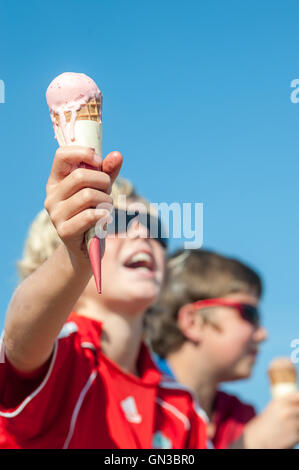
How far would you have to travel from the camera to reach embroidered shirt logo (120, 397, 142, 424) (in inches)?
128

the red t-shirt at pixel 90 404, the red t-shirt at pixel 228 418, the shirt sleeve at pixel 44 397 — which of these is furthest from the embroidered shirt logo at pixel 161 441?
the red t-shirt at pixel 228 418

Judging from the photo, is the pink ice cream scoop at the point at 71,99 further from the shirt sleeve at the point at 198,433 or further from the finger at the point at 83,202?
the shirt sleeve at the point at 198,433

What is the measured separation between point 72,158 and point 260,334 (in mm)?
3657

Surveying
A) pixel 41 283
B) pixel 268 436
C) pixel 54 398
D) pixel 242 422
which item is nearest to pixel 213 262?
pixel 242 422

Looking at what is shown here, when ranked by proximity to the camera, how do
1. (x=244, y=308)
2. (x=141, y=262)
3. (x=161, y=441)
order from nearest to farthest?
(x=161, y=441)
(x=141, y=262)
(x=244, y=308)

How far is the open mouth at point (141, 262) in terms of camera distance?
11.5 ft

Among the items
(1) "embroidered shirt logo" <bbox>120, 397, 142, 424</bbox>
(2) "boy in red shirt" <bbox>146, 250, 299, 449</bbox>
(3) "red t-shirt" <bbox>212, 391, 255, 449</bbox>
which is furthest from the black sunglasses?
(3) "red t-shirt" <bbox>212, 391, 255, 449</bbox>

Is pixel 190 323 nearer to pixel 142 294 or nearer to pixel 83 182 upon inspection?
pixel 142 294

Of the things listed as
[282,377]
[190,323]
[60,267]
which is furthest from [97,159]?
[190,323]

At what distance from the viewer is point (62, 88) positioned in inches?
83.7

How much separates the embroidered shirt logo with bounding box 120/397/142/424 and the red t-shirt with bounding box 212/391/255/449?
1.84 m

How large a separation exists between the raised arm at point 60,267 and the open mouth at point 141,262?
1.08 metres

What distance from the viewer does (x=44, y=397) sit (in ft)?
8.42
